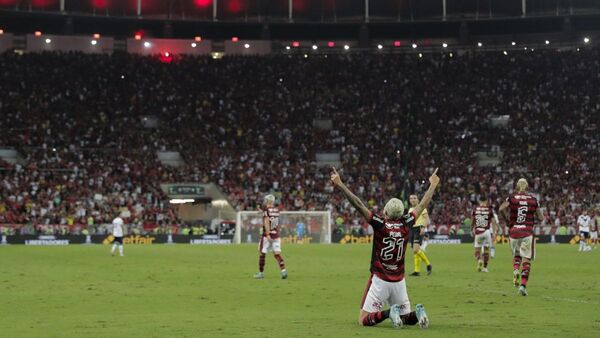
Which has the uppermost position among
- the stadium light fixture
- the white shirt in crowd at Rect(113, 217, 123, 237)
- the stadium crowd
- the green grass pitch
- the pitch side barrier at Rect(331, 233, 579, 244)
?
the stadium crowd

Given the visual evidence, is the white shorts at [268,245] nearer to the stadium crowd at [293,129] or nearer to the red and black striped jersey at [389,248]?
the red and black striped jersey at [389,248]

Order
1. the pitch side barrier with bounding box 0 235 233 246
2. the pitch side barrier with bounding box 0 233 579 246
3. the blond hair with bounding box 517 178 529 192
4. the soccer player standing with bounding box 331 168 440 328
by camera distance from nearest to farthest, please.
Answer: the soccer player standing with bounding box 331 168 440 328 < the blond hair with bounding box 517 178 529 192 < the pitch side barrier with bounding box 0 235 233 246 < the pitch side barrier with bounding box 0 233 579 246

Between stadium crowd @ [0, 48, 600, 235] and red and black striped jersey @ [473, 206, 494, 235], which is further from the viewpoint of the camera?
stadium crowd @ [0, 48, 600, 235]

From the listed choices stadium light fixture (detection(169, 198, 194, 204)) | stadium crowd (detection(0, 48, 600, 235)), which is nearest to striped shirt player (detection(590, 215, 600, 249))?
stadium crowd (detection(0, 48, 600, 235))

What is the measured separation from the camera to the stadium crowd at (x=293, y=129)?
2640 inches

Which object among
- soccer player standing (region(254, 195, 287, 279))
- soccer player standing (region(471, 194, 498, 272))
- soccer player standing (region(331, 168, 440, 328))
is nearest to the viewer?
soccer player standing (region(331, 168, 440, 328))

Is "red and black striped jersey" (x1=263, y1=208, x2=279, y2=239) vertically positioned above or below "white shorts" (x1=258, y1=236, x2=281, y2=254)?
above

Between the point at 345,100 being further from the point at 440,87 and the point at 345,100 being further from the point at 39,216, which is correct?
the point at 39,216

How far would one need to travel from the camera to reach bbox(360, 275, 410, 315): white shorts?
50.0 feet

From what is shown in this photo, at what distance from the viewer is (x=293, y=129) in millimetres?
76625

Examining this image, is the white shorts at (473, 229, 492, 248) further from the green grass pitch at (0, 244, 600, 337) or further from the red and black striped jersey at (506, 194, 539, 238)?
the red and black striped jersey at (506, 194, 539, 238)

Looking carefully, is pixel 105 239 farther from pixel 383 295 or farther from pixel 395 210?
pixel 395 210

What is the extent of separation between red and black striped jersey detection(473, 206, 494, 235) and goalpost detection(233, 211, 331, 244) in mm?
29868

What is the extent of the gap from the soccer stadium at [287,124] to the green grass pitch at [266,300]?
18.9 feet
